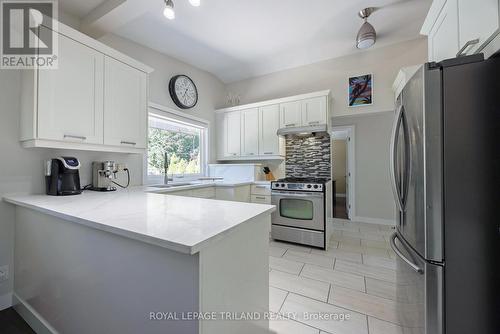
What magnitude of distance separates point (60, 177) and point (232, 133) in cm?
262

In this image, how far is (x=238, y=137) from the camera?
3768 mm

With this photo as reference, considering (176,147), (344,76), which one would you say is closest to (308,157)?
(344,76)

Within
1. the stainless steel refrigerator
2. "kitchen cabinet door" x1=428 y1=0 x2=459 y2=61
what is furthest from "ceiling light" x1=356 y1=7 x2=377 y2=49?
the stainless steel refrigerator

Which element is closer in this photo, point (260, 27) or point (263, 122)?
point (260, 27)

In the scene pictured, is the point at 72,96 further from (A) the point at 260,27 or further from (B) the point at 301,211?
(B) the point at 301,211

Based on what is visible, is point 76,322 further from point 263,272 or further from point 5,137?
point 5,137

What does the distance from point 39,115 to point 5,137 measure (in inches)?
17.6

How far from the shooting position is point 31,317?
4.58 ft

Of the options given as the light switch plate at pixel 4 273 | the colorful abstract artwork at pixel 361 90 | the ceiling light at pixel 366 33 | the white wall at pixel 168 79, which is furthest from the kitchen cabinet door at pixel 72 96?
the colorful abstract artwork at pixel 361 90

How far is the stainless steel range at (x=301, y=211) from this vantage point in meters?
2.61

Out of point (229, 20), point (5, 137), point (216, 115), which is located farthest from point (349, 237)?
point (5, 137)

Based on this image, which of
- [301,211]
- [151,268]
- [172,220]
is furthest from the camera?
[301,211]

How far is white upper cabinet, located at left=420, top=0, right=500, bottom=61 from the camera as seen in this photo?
34.6 inches

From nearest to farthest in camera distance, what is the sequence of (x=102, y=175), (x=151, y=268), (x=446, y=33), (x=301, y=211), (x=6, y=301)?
(x=151, y=268)
(x=446, y=33)
(x=6, y=301)
(x=102, y=175)
(x=301, y=211)
